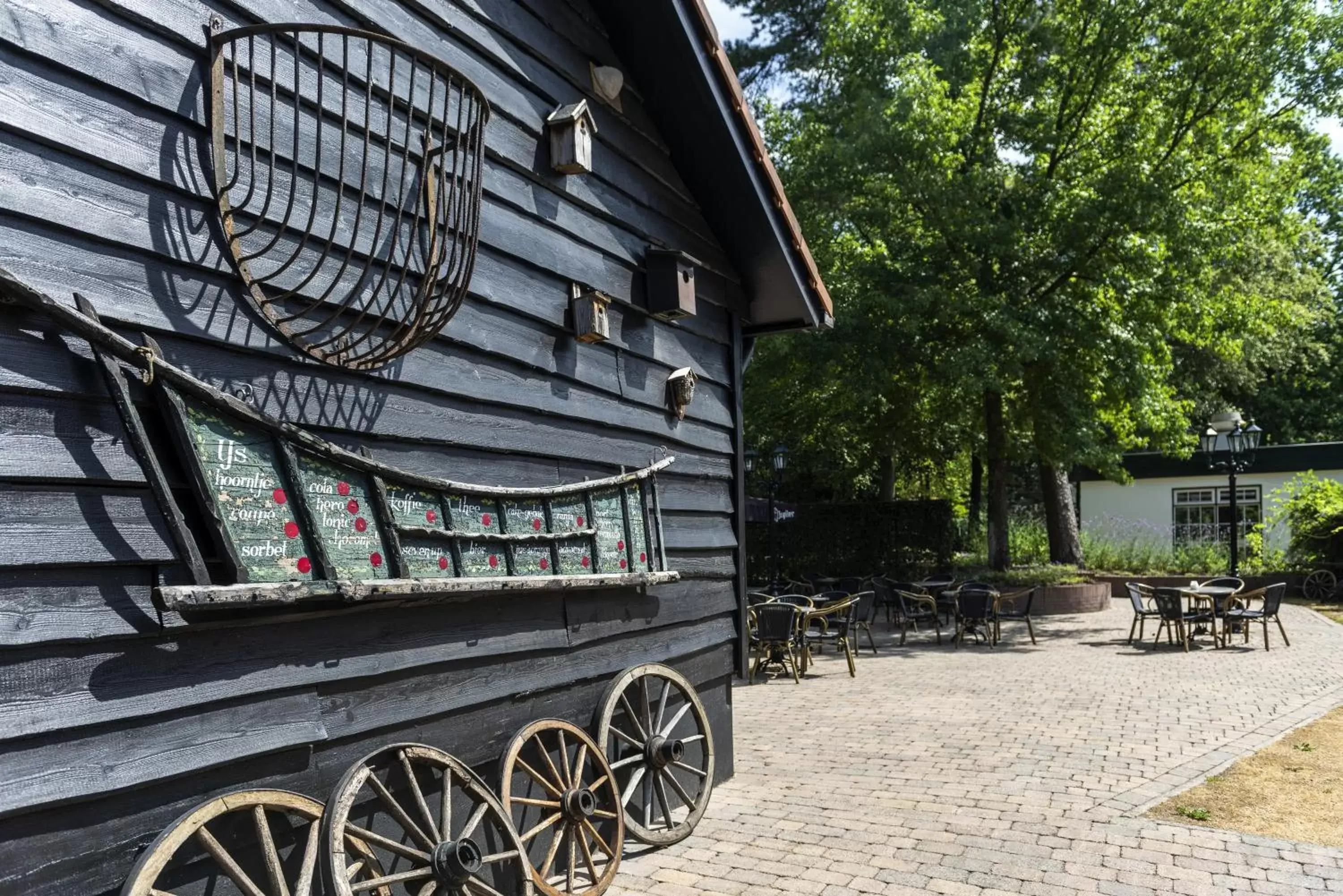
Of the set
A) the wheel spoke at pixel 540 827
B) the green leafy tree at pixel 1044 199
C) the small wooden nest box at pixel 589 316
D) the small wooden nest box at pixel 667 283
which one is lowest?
the wheel spoke at pixel 540 827

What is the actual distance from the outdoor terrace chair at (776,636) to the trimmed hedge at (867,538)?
35.4 feet

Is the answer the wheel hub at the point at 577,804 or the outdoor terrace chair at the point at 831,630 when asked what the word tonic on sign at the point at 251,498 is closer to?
the wheel hub at the point at 577,804

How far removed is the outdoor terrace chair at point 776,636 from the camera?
415 inches

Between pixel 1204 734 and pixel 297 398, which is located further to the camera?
pixel 1204 734

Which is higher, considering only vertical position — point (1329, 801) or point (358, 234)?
point (358, 234)

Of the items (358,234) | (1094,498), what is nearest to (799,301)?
(358,234)

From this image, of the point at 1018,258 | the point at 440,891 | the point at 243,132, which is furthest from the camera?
the point at 1018,258

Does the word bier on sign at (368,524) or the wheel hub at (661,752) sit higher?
the word bier on sign at (368,524)

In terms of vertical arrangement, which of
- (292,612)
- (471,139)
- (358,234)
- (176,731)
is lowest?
(176,731)

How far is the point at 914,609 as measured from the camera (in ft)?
49.2

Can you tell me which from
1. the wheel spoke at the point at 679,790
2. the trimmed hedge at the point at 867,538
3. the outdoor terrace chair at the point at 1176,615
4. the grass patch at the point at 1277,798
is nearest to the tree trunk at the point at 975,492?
the trimmed hedge at the point at 867,538

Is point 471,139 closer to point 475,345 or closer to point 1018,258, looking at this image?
point 475,345

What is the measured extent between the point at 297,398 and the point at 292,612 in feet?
2.43

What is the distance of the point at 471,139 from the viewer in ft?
13.5
